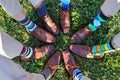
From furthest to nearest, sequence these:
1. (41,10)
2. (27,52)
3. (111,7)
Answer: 1. (41,10)
2. (27,52)
3. (111,7)

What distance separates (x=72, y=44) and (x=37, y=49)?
325mm

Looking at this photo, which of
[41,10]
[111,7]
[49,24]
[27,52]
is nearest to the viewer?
[111,7]

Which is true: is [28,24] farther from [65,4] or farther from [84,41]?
[84,41]

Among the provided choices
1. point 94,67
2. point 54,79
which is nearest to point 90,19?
point 94,67

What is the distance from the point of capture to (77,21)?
2.57 m

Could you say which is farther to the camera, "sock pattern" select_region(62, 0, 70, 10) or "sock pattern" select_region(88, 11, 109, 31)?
"sock pattern" select_region(62, 0, 70, 10)

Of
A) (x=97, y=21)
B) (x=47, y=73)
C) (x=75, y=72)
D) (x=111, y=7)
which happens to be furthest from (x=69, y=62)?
(x=111, y=7)

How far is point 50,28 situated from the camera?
2.47 meters

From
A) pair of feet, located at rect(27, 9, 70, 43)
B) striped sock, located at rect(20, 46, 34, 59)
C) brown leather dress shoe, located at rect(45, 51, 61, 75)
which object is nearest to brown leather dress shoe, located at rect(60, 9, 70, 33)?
pair of feet, located at rect(27, 9, 70, 43)

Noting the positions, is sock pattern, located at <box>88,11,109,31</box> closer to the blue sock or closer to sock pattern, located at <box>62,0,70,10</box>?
sock pattern, located at <box>62,0,70,10</box>

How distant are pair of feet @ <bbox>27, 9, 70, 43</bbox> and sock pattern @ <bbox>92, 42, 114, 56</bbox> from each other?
12.4 inches

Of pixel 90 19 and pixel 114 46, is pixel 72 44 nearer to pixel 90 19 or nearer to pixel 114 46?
pixel 90 19

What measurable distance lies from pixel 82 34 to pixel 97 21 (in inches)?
9.4

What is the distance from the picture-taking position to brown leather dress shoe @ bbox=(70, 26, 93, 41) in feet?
8.09
